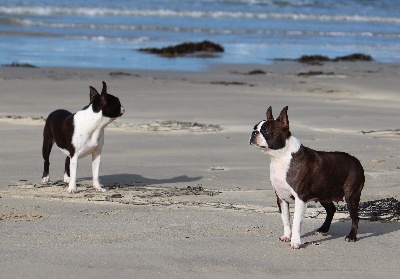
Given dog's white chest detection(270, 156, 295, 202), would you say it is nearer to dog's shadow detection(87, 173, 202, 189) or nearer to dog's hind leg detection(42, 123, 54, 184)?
dog's shadow detection(87, 173, 202, 189)

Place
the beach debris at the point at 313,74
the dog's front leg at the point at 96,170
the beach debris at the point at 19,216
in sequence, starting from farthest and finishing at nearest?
the beach debris at the point at 313,74 → the dog's front leg at the point at 96,170 → the beach debris at the point at 19,216

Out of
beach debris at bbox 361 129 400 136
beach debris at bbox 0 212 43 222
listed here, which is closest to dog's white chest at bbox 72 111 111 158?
beach debris at bbox 0 212 43 222

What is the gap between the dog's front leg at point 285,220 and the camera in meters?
6.89

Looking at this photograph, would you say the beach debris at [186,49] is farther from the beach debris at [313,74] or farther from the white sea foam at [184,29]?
the white sea foam at [184,29]

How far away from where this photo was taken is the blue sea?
27.0 meters

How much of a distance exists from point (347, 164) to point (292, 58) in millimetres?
21838

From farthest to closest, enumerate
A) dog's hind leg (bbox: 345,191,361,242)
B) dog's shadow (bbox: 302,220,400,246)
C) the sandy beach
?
dog's shadow (bbox: 302,220,400,246) < dog's hind leg (bbox: 345,191,361,242) < the sandy beach

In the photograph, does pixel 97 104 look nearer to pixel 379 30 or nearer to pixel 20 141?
pixel 20 141

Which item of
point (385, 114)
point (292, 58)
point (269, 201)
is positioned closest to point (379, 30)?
point (292, 58)

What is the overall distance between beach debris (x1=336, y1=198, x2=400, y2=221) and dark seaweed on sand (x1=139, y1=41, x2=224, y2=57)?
66.5ft

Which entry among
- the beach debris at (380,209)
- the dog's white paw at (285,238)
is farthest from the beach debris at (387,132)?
the dog's white paw at (285,238)

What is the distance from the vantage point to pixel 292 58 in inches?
1126

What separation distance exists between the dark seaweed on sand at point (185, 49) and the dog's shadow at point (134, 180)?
17774 mm

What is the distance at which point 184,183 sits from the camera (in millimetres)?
10250
